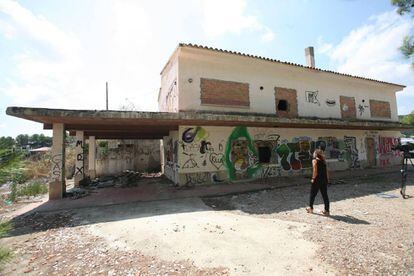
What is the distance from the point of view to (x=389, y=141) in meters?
18.4

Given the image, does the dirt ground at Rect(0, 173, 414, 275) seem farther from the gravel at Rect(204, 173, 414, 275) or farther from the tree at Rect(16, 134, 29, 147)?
the tree at Rect(16, 134, 29, 147)

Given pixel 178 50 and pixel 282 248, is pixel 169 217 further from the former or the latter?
pixel 178 50

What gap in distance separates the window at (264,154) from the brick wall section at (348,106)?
681cm

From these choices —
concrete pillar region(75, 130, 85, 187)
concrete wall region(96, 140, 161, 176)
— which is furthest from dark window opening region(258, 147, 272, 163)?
concrete wall region(96, 140, 161, 176)

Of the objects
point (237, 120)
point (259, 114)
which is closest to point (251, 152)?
point (259, 114)

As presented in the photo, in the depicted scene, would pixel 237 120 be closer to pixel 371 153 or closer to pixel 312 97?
pixel 312 97

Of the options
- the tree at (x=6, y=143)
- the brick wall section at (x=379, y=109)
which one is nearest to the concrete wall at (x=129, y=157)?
the tree at (x=6, y=143)

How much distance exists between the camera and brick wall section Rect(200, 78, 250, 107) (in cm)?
1123

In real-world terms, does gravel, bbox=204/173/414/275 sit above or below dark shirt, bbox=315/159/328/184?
below

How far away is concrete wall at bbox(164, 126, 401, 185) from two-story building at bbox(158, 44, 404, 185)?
47 mm

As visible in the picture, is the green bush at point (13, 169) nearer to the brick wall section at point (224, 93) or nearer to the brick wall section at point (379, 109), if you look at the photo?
the brick wall section at point (224, 93)

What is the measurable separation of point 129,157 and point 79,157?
21.1ft

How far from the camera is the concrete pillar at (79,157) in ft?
40.4

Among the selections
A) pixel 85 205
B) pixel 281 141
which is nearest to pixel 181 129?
pixel 85 205
